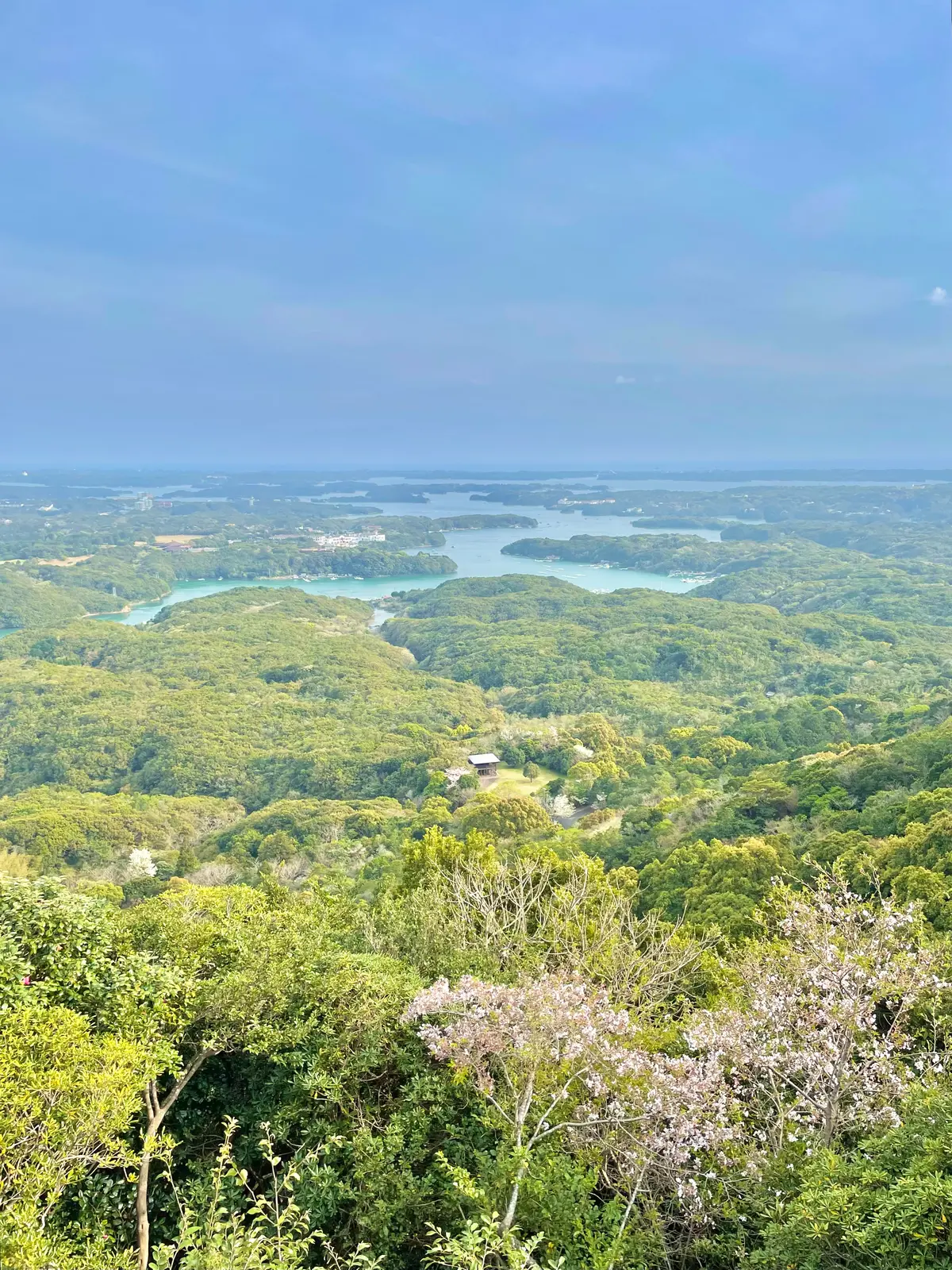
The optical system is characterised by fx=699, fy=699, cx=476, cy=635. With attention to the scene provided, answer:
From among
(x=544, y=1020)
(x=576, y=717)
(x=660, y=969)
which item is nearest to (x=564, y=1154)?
(x=544, y=1020)

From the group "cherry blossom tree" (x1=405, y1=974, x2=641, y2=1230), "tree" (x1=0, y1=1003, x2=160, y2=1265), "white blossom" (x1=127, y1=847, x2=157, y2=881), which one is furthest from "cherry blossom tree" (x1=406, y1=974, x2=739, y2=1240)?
"white blossom" (x1=127, y1=847, x2=157, y2=881)

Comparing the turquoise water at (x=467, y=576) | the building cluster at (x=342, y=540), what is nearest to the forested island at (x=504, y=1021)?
the turquoise water at (x=467, y=576)

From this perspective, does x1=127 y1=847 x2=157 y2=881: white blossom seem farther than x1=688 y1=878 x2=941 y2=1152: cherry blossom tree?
Yes

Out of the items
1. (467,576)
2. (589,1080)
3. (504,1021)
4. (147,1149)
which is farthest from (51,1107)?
(467,576)

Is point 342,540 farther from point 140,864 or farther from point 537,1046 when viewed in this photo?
point 537,1046

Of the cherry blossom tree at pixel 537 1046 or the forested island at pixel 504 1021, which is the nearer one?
the forested island at pixel 504 1021

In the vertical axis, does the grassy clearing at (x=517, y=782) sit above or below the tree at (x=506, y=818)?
below

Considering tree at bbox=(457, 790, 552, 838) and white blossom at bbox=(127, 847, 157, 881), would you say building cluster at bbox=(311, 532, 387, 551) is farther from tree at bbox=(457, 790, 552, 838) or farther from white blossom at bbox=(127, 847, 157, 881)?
tree at bbox=(457, 790, 552, 838)

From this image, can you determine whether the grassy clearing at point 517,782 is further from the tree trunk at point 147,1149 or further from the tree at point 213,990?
the tree trunk at point 147,1149

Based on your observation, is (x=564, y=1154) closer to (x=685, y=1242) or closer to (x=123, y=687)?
(x=685, y=1242)
